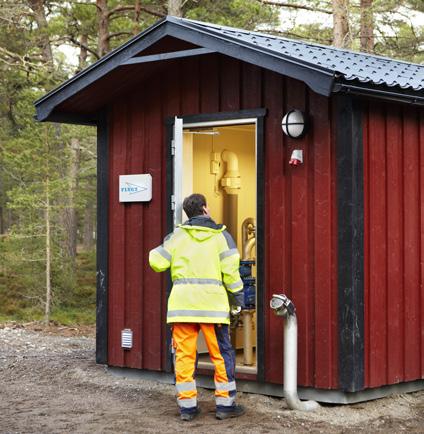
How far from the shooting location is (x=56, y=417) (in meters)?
7.45

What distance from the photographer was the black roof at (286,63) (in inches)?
284

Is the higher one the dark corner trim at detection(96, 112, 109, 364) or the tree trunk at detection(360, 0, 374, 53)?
the tree trunk at detection(360, 0, 374, 53)

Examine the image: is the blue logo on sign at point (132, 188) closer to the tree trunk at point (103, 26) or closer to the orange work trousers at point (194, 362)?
the orange work trousers at point (194, 362)

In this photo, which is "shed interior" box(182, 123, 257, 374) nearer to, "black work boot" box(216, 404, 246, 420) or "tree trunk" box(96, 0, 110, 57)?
"black work boot" box(216, 404, 246, 420)

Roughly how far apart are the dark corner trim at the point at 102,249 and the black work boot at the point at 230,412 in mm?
2242

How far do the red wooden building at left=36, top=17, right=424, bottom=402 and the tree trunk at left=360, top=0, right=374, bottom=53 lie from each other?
1034 cm

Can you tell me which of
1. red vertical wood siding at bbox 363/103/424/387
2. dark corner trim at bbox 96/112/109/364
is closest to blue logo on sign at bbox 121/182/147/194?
dark corner trim at bbox 96/112/109/364

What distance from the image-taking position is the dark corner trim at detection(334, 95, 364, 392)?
7.62 metres

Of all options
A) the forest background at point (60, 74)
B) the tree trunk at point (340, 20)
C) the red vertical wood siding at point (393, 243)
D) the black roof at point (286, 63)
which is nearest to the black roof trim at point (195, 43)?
the black roof at point (286, 63)

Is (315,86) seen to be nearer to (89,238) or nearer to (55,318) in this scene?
(55,318)

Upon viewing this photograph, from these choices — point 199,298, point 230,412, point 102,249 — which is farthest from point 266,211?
point 102,249

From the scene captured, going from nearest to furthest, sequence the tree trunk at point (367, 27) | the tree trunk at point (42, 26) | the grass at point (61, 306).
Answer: the grass at point (61, 306) < the tree trunk at point (367, 27) < the tree trunk at point (42, 26)

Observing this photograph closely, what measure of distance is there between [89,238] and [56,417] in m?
32.2

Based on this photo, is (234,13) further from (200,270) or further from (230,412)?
(230,412)
